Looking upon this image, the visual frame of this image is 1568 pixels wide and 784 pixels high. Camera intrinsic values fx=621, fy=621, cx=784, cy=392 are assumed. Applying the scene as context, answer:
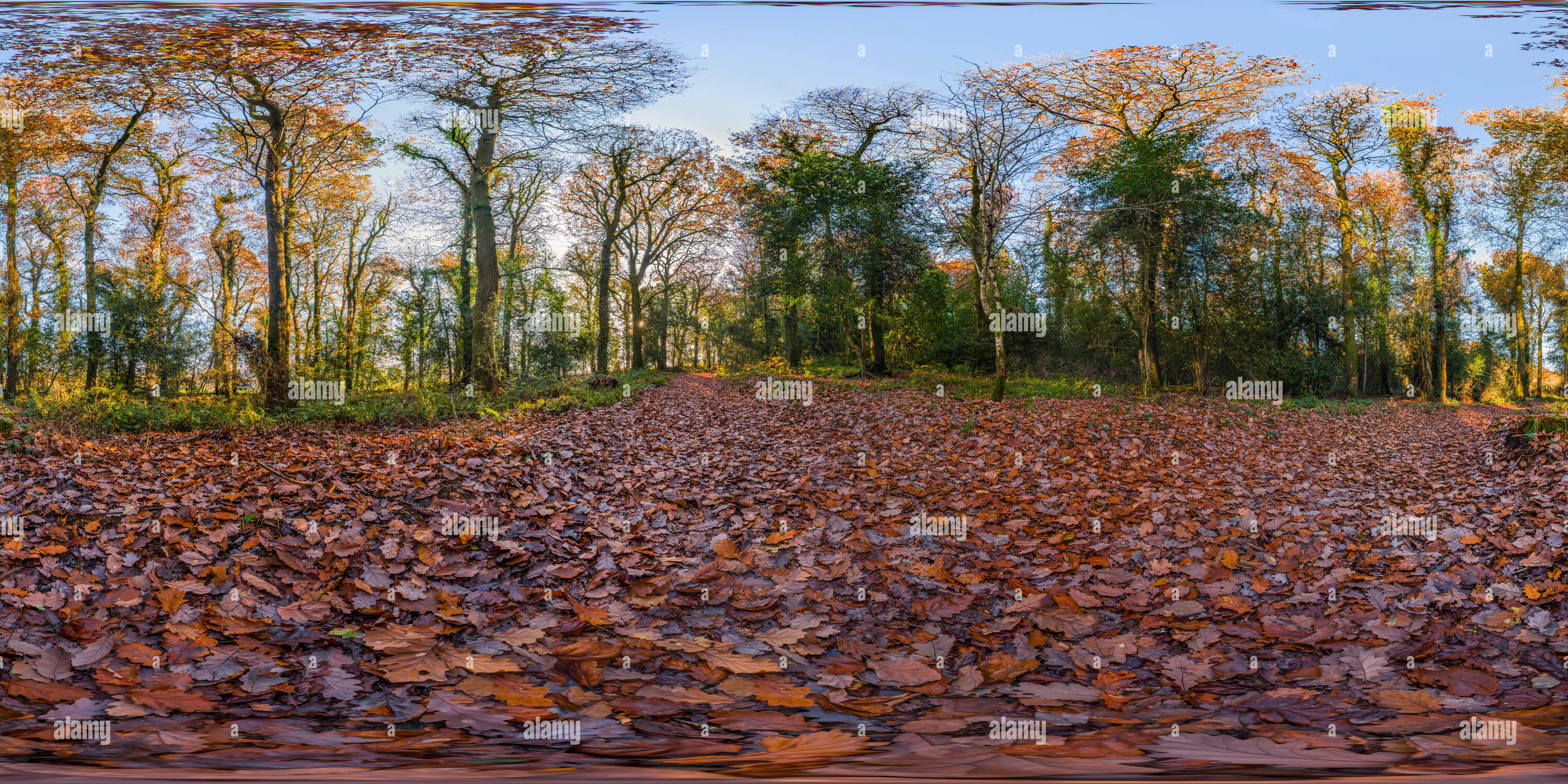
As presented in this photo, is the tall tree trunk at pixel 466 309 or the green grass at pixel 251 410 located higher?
the tall tree trunk at pixel 466 309

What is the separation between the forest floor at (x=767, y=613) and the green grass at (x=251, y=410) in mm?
1049

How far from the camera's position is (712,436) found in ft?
27.8

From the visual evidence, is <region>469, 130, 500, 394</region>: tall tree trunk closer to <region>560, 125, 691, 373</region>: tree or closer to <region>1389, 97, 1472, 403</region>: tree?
<region>560, 125, 691, 373</region>: tree

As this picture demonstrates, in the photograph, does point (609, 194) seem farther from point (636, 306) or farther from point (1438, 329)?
point (1438, 329)

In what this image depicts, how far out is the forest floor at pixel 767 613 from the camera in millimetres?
1400

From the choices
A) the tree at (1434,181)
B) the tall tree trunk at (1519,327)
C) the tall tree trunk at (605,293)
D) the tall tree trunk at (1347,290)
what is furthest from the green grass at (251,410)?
the tall tree trunk at (1347,290)

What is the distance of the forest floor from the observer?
55.1 inches

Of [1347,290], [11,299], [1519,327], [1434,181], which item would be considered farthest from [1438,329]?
[11,299]

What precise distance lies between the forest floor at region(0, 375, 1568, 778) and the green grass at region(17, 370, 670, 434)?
1049 mm

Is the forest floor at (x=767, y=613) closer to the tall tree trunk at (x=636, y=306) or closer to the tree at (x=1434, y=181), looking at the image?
the tree at (x=1434, y=181)

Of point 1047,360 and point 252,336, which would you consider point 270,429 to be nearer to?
point 252,336

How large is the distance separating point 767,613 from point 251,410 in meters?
8.75

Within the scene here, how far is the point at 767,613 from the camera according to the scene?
302cm

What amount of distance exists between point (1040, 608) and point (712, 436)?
5.88 metres
